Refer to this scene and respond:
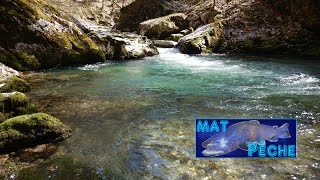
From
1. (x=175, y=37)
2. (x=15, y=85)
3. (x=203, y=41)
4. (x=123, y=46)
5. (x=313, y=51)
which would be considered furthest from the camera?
(x=175, y=37)

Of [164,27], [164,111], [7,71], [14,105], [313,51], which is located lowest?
[164,111]

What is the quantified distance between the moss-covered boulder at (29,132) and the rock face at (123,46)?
1154cm

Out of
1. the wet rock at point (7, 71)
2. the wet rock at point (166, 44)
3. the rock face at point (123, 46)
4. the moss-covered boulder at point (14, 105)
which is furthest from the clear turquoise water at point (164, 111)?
the wet rock at point (166, 44)

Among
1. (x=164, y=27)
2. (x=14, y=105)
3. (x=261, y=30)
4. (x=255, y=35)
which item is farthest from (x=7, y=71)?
(x=261, y=30)

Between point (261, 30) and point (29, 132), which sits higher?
point (261, 30)

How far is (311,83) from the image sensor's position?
9.72 metres

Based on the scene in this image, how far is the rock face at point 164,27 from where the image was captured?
24141mm

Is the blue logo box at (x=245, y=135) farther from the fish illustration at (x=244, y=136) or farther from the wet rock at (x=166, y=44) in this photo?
the wet rock at (x=166, y=44)

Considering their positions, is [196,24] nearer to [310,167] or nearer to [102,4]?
[310,167]

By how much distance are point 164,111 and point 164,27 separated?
18.2 metres

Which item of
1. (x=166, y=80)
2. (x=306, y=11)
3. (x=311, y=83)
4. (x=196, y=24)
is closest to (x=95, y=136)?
(x=166, y=80)

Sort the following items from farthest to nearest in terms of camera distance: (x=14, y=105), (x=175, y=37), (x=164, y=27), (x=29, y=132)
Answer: (x=164, y=27), (x=175, y=37), (x=14, y=105), (x=29, y=132)

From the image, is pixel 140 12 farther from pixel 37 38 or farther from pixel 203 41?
pixel 37 38

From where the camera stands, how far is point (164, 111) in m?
6.96
